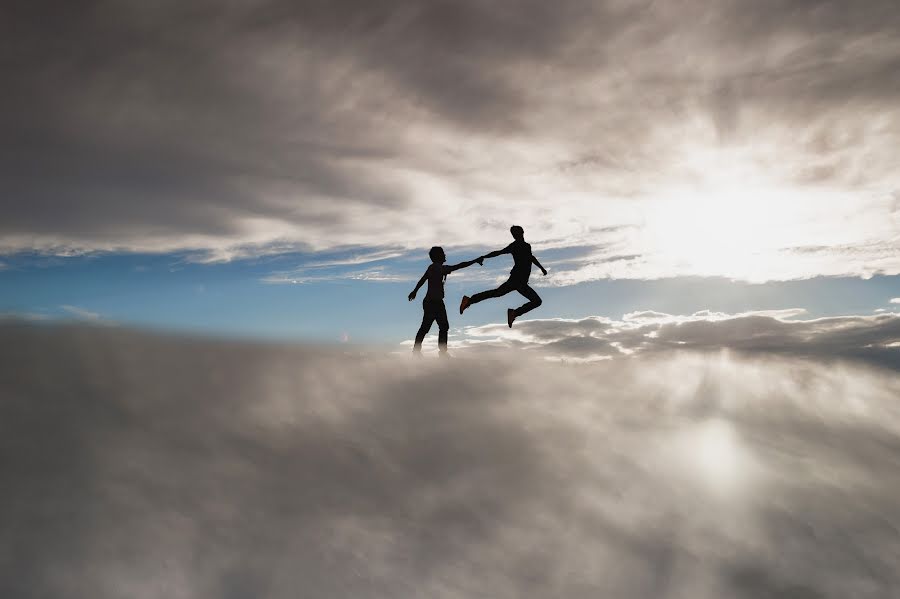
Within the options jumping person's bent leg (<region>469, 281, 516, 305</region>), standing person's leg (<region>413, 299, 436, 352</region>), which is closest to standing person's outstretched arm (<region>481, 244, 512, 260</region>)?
jumping person's bent leg (<region>469, 281, 516, 305</region>)

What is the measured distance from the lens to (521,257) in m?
13.7

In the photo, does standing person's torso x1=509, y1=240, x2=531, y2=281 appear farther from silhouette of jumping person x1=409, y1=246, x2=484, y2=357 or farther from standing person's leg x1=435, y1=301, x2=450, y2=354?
standing person's leg x1=435, y1=301, x2=450, y2=354

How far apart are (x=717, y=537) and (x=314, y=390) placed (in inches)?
203

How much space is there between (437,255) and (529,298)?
254 centimetres

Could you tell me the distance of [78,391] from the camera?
6031 millimetres

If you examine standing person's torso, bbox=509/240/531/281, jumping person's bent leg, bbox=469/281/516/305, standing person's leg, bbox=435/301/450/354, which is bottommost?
standing person's leg, bbox=435/301/450/354

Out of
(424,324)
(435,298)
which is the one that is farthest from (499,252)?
(424,324)

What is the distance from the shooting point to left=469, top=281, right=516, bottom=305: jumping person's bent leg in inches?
547

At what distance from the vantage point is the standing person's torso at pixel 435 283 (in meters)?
13.7

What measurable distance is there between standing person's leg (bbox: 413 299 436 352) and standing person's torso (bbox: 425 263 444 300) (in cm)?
24

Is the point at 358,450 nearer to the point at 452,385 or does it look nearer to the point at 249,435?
the point at 249,435

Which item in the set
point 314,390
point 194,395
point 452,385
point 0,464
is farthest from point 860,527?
point 0,464

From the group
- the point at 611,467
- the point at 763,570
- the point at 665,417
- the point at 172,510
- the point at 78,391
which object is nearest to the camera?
the point at 172,510

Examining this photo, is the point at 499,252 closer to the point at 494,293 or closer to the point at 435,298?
the point at 494,293
